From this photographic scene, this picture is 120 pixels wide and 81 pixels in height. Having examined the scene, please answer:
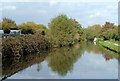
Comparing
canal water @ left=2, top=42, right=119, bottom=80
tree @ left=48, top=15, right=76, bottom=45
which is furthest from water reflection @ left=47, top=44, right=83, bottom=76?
tree @ left=48, top=15, right=76, bottom=45

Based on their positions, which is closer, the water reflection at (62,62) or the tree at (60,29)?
the water reflection at (62,62)

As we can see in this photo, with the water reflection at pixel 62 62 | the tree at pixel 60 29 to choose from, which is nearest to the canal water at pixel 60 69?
the water reflection at pixel 62 62

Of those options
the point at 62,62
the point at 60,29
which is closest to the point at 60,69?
the point at 62,62

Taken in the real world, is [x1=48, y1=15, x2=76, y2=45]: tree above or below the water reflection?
above

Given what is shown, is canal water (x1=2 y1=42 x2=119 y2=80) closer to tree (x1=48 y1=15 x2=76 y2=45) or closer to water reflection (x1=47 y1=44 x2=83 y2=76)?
water reflection (x1=47 y1=44 x2=83 y2=76)

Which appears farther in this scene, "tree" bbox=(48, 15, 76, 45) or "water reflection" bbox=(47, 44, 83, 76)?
"tree" bbox=(48, 15, 76, 45)

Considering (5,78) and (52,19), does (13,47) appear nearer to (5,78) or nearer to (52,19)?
(5,78)

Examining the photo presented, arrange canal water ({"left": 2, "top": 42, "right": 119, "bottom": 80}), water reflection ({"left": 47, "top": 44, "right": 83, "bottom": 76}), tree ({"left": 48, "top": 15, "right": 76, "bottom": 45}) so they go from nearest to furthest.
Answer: canal water ({"left": 2, "top": 42, "right": 119, "bottom": 80})
water reflection ({"left": 47, "top": 44, "right": 83, "bottom": 76})
tree ({"left": 48, "top": 15, "right": 76, "bottom": 45})

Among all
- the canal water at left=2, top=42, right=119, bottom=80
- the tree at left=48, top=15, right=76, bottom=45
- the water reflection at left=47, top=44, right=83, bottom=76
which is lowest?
the canal water at left=2, top=42, right=119, bottom=80

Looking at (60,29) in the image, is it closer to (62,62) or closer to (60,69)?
(62,62)

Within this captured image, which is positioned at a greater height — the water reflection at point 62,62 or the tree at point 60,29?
the tree at point 60,29

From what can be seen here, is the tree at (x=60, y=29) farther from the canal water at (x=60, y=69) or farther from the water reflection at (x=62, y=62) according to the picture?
the canal water at (x=60, y=69)

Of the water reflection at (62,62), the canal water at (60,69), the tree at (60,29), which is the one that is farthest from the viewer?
the tree at (60,29)

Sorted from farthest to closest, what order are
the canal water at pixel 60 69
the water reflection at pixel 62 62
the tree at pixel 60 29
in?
the tree at pixel 60 29, the water reflection at pixel 62 62, the canal water at pixel 60 69
